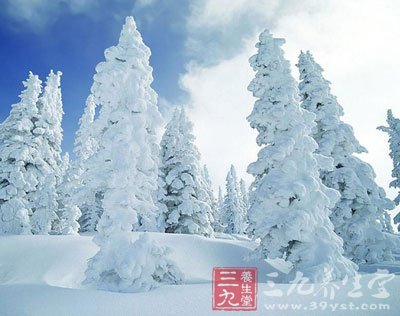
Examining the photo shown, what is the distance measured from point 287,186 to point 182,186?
1467 cm

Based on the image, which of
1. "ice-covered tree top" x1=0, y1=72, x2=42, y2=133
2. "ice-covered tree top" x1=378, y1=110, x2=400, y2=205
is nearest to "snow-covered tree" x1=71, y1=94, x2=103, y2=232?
"ice-covered tree top" x1=0, y1=72, x2=42, y2=133

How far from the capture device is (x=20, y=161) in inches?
1019

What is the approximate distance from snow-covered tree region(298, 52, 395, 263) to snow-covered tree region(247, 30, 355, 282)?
588cm

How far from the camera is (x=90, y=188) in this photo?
13797 mm

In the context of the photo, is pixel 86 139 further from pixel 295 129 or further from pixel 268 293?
pixel 268 293

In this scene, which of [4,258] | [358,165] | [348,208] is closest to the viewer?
[4,258]

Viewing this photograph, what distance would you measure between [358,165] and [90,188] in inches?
659

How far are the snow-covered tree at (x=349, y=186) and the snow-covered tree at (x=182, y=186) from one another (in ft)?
36.2

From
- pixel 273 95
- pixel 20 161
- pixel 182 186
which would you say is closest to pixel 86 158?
pixel 20 161

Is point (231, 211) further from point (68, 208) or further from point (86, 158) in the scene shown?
point (68, 208)

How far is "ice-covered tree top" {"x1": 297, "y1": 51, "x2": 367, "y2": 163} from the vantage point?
20719 mm

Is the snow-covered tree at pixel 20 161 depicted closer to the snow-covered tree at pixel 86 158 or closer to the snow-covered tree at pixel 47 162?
the snow-covered tree at pixel 47 162

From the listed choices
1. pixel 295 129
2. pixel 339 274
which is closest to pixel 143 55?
pixel 295 129

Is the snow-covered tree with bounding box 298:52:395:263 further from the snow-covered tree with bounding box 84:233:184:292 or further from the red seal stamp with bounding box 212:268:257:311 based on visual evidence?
the snow-covered tree with bounding box 84:233:184:292
